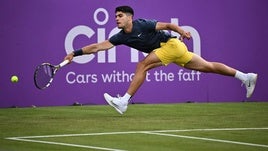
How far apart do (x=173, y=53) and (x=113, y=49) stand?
Answer: 4.51 m

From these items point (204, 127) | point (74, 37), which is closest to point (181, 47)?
point (204, 127)

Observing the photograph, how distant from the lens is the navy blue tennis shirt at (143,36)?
12.5 m

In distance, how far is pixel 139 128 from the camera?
11.6 metres

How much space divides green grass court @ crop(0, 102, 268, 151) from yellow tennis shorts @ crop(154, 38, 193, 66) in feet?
3.46

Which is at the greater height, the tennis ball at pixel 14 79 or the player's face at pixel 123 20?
the player's face at pixel 123 20

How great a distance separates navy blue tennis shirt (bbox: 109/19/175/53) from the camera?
491 inches

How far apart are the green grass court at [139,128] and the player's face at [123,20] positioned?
1629mm

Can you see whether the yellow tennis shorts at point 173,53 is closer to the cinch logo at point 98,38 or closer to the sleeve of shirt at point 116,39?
the sleeve of shirt at point 116,39

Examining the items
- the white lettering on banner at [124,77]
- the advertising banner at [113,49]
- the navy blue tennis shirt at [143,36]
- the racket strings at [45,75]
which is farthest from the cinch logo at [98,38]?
the racket strings at [45,75]

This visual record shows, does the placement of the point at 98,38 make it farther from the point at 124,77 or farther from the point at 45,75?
the point at 45,75

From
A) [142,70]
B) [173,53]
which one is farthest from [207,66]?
[142,70]

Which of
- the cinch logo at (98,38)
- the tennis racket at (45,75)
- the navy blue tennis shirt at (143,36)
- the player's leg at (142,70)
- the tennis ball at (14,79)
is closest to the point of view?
the tennis racket at (45,75)

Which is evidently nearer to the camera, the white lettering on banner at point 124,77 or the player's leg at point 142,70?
the player's leg at point 142,70

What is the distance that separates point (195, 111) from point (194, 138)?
4644 millimetres
